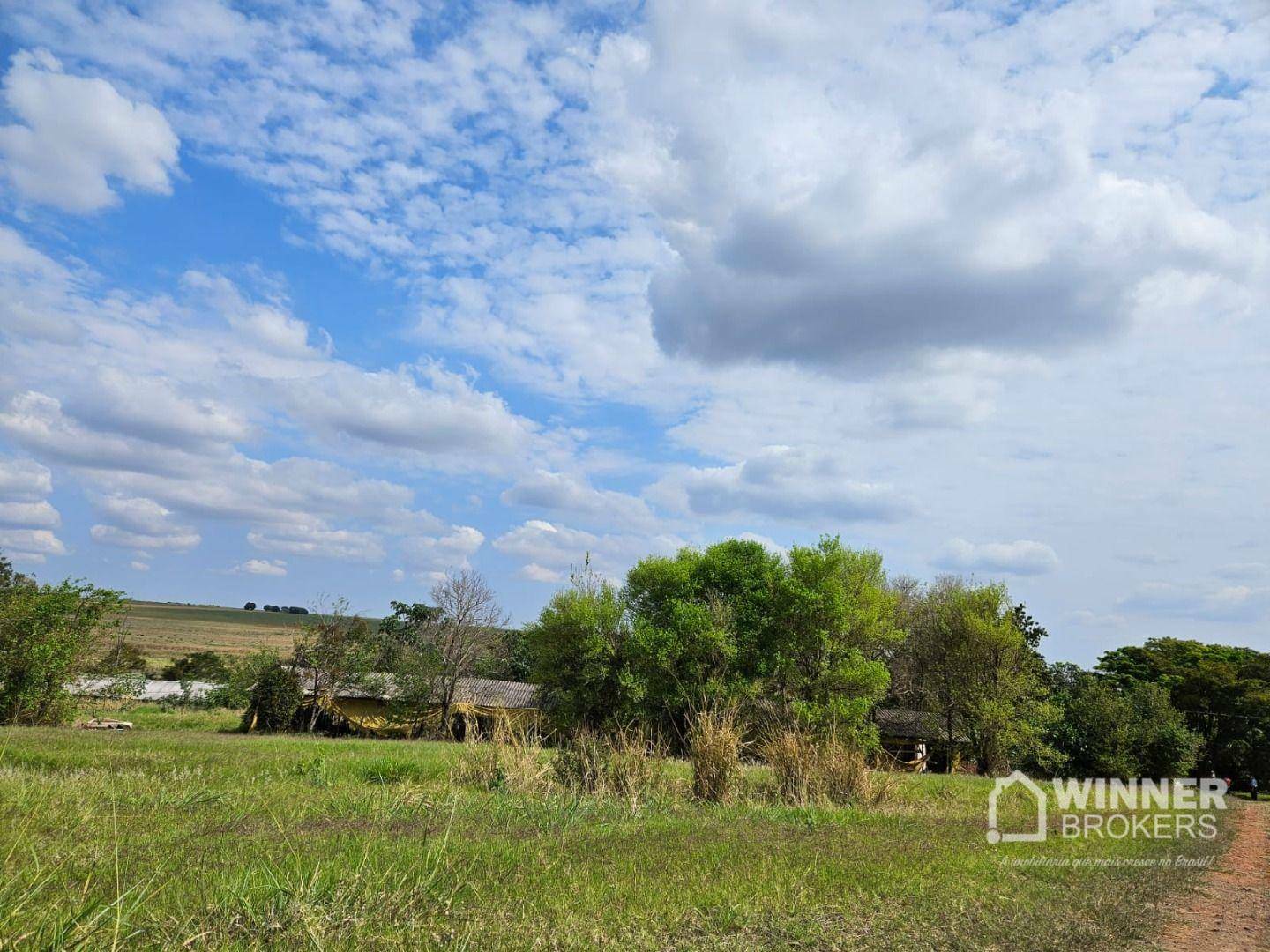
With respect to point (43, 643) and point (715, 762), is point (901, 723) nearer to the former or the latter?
point (715, 762)

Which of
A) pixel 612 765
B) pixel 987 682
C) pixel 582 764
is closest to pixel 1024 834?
pixel 612 765

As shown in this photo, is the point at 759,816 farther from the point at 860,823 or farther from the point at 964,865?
the point at 964,865

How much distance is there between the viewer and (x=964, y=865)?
787cm

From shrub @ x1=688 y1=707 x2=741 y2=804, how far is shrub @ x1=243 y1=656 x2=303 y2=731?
3476 cm

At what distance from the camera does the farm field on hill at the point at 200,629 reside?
285ft

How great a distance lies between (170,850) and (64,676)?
1210 inches

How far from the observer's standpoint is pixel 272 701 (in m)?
40.5

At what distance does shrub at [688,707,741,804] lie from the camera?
12984 mm

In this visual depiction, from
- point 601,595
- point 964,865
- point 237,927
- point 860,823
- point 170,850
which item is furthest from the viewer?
point 601,595

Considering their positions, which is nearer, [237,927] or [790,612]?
[237,927]

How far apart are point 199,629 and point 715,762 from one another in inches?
5015

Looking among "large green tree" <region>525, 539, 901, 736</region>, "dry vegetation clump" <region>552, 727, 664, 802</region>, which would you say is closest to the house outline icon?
"dry vegetation clump" <region>552, 727, 664, 802</region>

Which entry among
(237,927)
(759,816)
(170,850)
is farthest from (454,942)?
(759,816)

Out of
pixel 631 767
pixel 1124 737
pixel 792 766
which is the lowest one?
pixel 631 767
